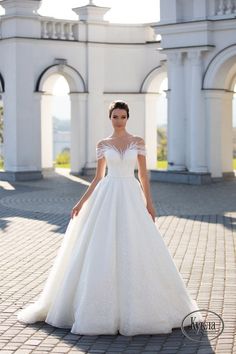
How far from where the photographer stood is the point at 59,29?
91.9ft

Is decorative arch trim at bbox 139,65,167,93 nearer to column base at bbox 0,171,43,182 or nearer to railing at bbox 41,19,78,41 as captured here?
railing at bbox 41,19,78,41

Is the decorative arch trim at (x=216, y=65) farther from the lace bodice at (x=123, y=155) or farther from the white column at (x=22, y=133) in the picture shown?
the lace bodice at (x=123, y=155)

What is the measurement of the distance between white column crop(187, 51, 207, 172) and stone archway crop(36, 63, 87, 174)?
4.90m

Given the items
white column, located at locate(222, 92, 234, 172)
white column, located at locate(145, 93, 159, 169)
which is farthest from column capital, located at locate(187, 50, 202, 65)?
white column, located at locate(145, 93, 159, 169)

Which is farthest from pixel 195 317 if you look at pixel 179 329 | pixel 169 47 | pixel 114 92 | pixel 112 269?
pixel 114 92

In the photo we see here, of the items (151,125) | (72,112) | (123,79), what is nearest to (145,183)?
(72,112)

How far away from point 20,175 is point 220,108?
6857 mm

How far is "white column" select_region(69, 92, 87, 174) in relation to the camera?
93.8ft

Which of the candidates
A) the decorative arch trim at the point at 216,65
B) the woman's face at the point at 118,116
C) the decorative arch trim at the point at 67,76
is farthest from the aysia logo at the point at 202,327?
the decorative arch trim at the point at 67,76

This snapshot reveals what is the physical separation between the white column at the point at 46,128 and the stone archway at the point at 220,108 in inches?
272

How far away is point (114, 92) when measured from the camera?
2912cm

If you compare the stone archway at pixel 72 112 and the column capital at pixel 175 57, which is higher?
the column capital at pixel 175 57

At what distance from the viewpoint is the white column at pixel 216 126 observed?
24969mm

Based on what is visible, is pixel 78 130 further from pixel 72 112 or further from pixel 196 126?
pixel 196 126
